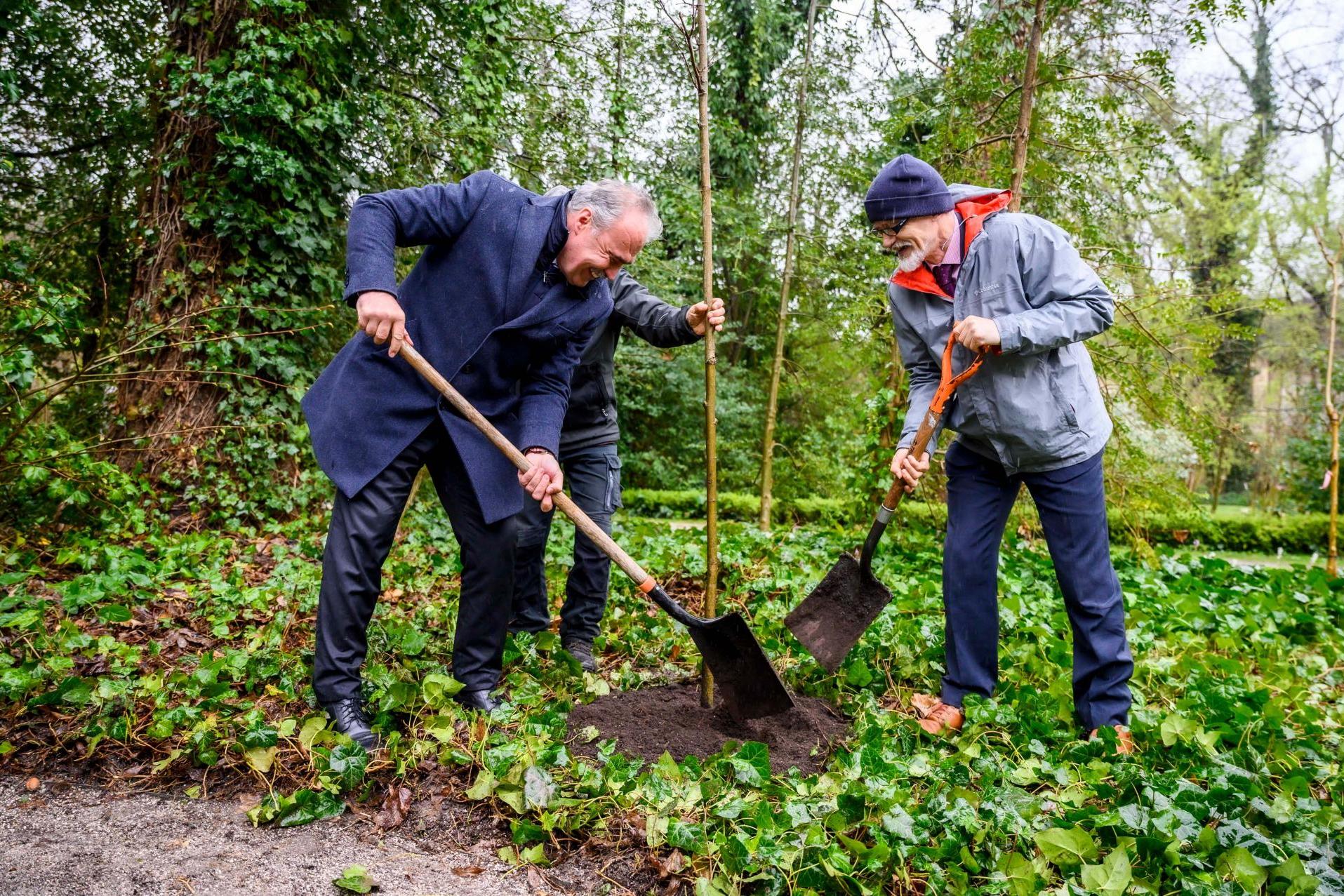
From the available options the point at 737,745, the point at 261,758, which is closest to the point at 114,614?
the point at 261,758

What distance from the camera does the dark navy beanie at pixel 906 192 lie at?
2.58 m

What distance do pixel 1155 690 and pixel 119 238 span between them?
640 centimetres

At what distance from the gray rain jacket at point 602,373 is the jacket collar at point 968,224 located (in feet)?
2.99

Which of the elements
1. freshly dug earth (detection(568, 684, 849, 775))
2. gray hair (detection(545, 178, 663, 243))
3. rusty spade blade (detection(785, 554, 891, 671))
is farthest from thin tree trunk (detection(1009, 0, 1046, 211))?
freshly dug earth (detection(568, 684, 849, 775))

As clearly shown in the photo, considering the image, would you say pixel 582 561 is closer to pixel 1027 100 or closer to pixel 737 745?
pixel 737 745

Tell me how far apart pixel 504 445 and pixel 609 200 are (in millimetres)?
791

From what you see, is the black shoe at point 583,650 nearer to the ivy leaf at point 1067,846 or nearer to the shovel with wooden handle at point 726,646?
the shovel with wooden handle at point 726,646

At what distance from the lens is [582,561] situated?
135 inches

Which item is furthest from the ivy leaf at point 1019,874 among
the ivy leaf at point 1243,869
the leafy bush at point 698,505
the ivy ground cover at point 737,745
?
the leafy bush at point 698,505

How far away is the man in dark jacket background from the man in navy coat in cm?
58

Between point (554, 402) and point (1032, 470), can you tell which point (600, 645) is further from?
point (1032, 470)

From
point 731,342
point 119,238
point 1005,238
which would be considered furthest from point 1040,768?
point 731,342

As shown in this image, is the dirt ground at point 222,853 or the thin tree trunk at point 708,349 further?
the thin tree trunk at point 708,349

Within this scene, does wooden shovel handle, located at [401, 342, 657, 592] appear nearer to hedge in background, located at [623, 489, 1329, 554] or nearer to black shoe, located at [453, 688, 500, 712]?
black shoe, located at [453, 688, 500, 712]
